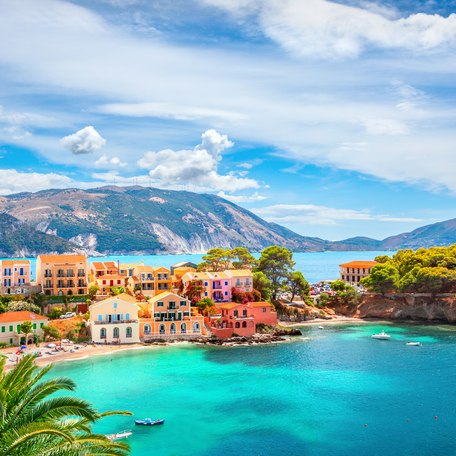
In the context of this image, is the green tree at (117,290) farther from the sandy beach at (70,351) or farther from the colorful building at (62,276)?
the sandy beach at (70,351)

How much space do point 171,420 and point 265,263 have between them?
57.0 m

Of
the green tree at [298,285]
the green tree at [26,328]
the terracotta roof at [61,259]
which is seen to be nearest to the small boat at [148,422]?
the green tree at [26,328]

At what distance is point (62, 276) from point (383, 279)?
57.6 m

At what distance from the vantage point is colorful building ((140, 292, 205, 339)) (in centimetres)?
7125

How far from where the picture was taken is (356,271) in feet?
404

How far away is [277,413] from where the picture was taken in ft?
136

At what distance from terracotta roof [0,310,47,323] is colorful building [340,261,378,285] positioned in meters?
77.0

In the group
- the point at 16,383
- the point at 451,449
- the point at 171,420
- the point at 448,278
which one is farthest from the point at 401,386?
the point at 448,278

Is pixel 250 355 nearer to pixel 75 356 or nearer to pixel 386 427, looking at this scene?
pixel 75 356

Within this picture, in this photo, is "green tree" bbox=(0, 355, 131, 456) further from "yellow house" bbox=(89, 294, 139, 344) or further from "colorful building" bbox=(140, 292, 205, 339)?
"colorful building" bbox=(140, 292, 205, 339)

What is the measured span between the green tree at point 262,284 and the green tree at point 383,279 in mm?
21066

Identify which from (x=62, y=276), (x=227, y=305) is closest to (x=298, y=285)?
(x=227, y=305)

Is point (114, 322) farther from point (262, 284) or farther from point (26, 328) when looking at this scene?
point (262, 284)

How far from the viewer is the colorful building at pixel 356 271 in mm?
121394
